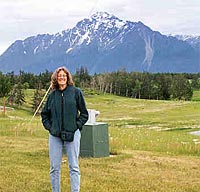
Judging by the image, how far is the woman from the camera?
26.3ft

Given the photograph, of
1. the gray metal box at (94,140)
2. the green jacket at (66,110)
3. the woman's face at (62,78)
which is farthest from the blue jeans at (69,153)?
the gray metal box at (94,140)

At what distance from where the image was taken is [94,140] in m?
13.8

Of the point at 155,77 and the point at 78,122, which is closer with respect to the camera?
the point at 78,122

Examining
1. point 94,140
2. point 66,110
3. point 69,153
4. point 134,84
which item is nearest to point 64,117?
point 66,110

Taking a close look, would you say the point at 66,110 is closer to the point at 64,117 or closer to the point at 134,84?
the point at 64,117

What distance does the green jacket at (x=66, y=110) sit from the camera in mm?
8023

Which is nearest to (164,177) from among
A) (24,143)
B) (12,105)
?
(24,143)

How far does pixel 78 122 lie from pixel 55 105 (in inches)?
18.0

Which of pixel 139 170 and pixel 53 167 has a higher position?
pixel 53 167

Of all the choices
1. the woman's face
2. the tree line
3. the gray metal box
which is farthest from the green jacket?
the tree line

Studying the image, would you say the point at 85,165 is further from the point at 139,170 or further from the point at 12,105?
the point at 12,105

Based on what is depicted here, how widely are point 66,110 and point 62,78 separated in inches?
20.3

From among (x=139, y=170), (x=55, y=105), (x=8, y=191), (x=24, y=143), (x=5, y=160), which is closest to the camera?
(x=55, y=105)

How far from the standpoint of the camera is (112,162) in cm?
1335
